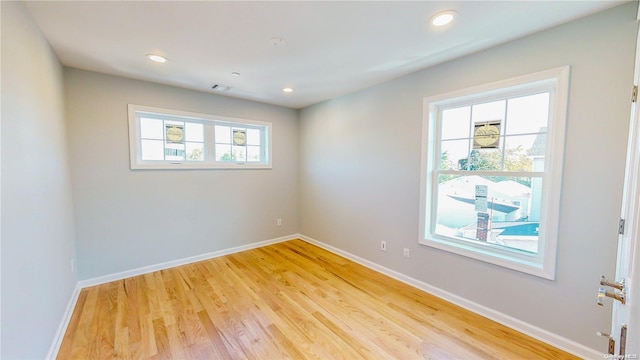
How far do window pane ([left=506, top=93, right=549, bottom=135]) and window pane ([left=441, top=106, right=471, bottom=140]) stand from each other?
1.12 ft

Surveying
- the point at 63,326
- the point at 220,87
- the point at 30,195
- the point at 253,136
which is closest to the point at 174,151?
the point at 220,87

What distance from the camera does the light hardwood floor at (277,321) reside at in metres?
1.82

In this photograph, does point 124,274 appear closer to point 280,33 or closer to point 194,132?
point 194,132

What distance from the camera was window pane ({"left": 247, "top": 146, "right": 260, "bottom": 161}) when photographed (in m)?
4.03

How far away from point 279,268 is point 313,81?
7.98 ft

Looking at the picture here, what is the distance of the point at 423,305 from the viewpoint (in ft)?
7.91

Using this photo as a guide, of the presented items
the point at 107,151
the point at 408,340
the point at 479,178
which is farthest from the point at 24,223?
the point at 479,178

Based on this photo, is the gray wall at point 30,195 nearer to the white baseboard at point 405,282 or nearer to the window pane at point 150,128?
the white baseboard at point 405,282

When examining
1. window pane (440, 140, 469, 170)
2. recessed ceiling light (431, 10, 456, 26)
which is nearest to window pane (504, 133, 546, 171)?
window pane (440, 140, 469, 170)

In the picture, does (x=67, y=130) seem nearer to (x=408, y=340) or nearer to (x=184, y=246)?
(x=184, y=246)

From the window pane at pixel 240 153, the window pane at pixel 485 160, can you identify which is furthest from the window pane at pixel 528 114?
the window pane at pixel 240 153

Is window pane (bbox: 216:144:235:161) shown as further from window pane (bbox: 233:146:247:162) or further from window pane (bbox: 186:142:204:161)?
window pane (bbox: 186:142:204:161)

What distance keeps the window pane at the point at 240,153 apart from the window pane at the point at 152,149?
3.19 feet

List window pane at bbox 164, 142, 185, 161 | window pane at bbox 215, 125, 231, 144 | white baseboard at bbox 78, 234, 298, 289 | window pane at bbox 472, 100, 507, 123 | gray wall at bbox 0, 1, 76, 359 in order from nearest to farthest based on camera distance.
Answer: gray wall at bbox 0, 1, 76, 359 < window pane at bbox 472, 100, 507, 123 < white baseboard at bbox 78, 234, 298, 289 < window pane at bbox 164, 142, 185, 161 < window pane at bbox 215, 125, 231, 144
